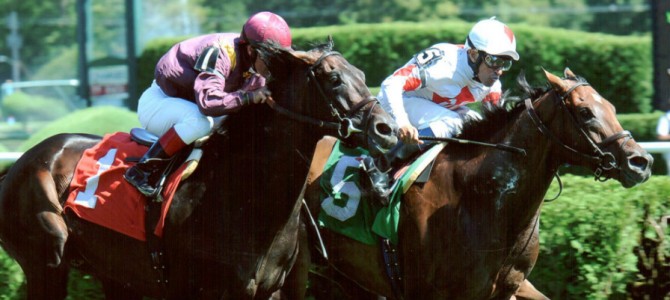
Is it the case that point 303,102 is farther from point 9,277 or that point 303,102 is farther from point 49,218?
point 9,277

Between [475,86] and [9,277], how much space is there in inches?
115

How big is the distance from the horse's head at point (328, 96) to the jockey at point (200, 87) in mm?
85

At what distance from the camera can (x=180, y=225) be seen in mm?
4734

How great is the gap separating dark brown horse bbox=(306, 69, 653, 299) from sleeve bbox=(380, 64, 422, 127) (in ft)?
1.26

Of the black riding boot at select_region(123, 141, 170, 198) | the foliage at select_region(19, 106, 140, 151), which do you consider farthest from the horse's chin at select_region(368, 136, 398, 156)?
the foliage at select_region(19, 106, 140, 151)

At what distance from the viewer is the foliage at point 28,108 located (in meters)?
19.7

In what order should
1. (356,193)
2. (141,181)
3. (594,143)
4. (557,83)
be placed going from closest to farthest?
(141,181) → (594,143) → (557,83) → (356,193)

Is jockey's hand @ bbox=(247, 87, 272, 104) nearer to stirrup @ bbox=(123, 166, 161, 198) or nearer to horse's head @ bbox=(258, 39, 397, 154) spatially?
horse's head @ bbox=(258, 39, 397, 154)

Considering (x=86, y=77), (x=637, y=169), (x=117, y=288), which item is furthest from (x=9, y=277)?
(x=86, y=77)

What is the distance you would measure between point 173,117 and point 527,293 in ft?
7.00

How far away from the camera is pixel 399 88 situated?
5344 millimetres

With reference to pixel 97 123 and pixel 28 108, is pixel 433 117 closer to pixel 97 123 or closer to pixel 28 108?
pixel 97 123

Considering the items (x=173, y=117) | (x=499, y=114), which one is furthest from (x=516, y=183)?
(x=173, y=117)

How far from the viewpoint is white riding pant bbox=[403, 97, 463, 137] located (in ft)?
18.0
